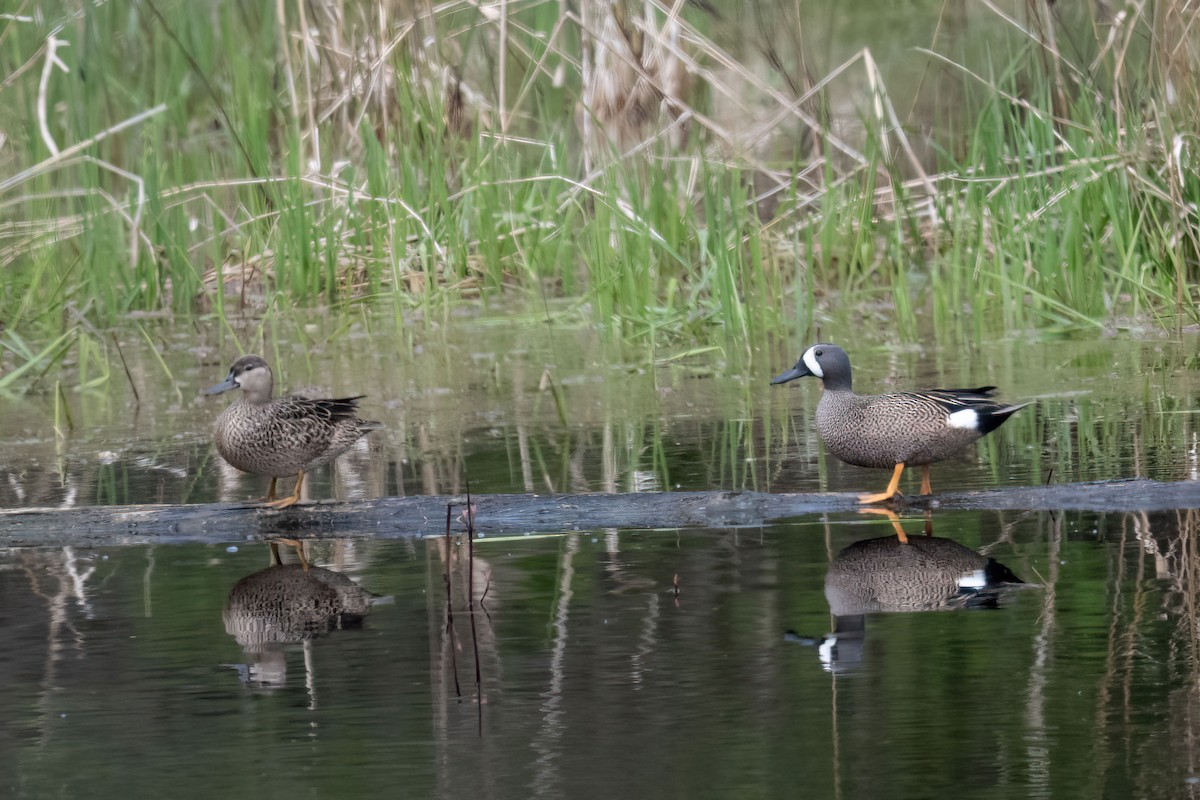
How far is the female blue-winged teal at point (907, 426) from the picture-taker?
5.63 m

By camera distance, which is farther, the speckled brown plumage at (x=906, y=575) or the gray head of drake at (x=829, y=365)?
the gray head of drake at (x=829, y=365)

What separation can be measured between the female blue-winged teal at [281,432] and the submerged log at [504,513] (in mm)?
448

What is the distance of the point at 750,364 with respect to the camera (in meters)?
8.77

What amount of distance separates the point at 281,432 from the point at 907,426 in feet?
6.53

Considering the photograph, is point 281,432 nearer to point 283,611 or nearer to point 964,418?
point 283,611

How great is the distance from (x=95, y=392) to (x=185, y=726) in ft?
18.1

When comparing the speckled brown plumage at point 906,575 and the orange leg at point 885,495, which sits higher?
the orange leg at point 885,495

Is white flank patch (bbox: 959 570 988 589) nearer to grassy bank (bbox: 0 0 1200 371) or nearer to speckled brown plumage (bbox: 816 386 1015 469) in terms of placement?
speckled brown plumage (bbox: 816 386 1015 469)

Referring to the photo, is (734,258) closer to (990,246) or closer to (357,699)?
(990,246)

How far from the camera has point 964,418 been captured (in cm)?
567

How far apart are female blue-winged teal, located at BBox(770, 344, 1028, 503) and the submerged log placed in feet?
0.96

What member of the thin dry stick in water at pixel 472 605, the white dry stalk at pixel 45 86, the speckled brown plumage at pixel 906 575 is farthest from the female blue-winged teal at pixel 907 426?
the white dry stalk at pixel 45 86

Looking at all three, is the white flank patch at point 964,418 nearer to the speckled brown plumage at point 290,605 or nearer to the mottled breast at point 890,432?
the mottled breast at point 890,432

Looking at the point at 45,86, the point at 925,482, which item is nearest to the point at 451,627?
the point at 925,482
